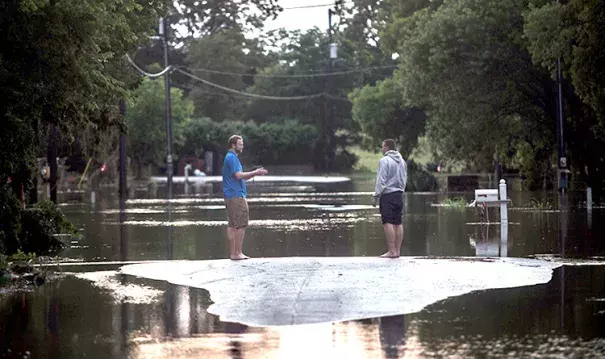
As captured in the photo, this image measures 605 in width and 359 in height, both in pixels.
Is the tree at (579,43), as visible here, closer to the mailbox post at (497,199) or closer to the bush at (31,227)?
the mailbox post at (497,199)

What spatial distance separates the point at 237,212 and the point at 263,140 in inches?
3305

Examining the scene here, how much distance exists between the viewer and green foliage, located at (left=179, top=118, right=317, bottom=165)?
328ft

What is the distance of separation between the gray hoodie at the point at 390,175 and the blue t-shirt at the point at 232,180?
6.79 ft

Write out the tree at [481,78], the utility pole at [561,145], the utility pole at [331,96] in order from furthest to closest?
1. the utility pole at [331,96]
2. the tree at [481,78]
3. the utility pole at [561,145]

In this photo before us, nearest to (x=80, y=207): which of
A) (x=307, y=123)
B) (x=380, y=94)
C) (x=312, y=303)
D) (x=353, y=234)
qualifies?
(x=353, y=234)

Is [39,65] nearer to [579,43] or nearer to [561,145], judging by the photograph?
[579,43]

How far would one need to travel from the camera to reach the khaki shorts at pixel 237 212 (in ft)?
60.8

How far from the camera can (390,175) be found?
739 inches

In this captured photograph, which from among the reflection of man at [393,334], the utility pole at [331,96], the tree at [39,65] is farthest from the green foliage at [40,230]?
the utility pole at [331,96]

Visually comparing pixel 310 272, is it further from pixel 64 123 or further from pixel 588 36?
pixel 588 36

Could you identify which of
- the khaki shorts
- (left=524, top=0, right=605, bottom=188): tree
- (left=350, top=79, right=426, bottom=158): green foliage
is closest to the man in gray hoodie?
the khaki shorts

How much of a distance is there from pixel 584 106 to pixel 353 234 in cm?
2469

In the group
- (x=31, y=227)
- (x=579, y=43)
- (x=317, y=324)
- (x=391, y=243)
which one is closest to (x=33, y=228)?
(x=31, y=227)

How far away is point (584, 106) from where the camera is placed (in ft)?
156
